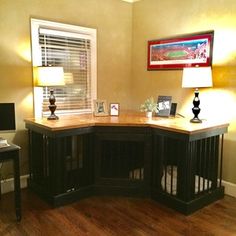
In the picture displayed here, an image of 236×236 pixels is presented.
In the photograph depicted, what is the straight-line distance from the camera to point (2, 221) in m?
2.42

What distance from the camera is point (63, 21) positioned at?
3.26m

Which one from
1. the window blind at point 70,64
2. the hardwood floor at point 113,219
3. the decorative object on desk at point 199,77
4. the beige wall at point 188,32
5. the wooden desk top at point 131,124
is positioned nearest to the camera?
the hardwood floor at point 113,219

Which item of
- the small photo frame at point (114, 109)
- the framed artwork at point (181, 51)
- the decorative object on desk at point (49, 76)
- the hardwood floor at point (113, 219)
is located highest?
the framed artwork at point (181, 51)

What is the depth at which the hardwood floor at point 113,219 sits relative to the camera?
7.53 ft

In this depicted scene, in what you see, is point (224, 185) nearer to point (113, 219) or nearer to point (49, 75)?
point (113, 219)

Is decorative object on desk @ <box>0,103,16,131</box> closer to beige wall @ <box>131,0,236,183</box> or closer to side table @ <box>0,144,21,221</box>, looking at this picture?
side table @ <box>0,144,21,221</box>

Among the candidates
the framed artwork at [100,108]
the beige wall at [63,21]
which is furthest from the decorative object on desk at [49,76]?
the framed artwork at [100,108]

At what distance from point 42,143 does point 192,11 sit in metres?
2.42

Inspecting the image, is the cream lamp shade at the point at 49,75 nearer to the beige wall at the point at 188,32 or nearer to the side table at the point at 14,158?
the side table at the point at 14,158

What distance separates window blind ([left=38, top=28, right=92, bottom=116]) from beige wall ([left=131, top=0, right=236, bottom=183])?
2.79 feet

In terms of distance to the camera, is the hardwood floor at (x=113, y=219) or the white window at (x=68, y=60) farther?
the white window at (x=68, y=60)

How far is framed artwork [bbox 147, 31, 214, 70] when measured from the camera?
308 cm

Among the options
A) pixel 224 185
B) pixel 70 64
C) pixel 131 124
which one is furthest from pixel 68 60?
pixel 224 185

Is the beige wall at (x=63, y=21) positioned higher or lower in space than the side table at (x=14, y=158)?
higher
